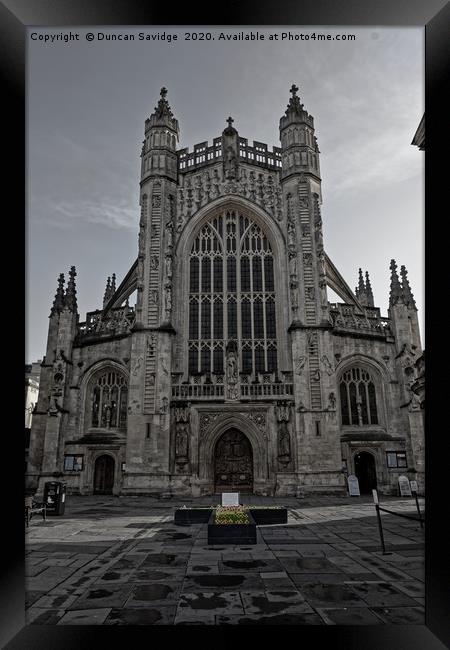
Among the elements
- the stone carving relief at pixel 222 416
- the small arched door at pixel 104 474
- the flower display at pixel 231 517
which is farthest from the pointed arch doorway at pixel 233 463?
the flower display at pixel 231 517

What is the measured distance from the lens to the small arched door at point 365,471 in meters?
21.9

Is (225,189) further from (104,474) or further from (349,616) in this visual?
(349,616)

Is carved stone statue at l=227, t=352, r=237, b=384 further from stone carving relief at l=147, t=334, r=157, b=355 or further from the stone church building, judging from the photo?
stone carving relief at l=147, t=334, r=157, b=355

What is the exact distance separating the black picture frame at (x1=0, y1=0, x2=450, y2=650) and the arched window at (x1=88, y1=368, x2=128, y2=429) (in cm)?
1890

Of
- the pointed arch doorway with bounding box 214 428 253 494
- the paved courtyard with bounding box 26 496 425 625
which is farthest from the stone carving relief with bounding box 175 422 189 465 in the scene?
the paved courtyard with bounding box 26 496 425 625

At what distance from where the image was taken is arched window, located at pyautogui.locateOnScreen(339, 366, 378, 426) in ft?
73.4

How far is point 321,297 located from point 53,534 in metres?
16.2

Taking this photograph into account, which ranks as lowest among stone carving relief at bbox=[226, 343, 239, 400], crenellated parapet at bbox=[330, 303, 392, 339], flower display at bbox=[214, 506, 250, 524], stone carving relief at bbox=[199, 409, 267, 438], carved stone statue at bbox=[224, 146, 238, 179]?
flower display at bbox=[214, 506, 250, 524]

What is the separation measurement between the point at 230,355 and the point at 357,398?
277 inches

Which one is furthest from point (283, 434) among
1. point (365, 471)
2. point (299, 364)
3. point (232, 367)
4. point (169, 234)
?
point (169, 234)

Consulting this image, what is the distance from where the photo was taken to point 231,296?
2353 cm
